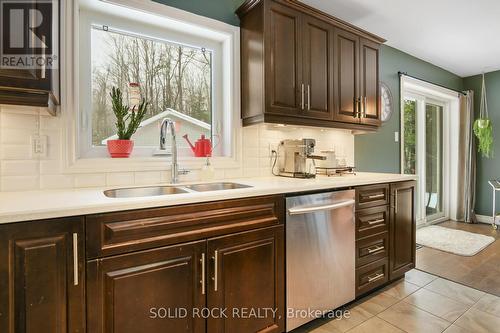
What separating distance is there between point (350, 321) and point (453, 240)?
261 centimetres

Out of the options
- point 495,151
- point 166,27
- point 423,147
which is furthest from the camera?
point 495,151

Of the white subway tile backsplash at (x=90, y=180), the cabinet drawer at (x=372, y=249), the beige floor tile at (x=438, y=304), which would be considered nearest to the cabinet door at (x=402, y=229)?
the cabinet drawer at (x=372, y=249)

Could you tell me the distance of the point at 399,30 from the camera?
295 cm

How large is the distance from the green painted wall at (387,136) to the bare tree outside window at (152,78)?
1.84 metres

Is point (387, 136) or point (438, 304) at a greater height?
point (387, 136)

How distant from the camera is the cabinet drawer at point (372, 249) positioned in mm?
1982

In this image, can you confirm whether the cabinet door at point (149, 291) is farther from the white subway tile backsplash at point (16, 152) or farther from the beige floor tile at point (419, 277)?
the beige floor tile at point (419, 277)

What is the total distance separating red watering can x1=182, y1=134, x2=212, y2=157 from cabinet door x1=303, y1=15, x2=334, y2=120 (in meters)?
0.79

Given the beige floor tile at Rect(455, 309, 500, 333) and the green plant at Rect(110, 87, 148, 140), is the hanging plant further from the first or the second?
the green plant at Rect(110, 87, 148, 140)

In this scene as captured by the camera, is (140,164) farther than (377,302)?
No

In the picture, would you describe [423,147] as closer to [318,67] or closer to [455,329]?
[318,67]

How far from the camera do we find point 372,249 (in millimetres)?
2070

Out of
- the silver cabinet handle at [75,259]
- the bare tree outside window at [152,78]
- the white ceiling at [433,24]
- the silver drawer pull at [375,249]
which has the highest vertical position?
the white ceiling at [433,24]

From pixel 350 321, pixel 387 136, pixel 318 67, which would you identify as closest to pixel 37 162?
pixel 318 67
